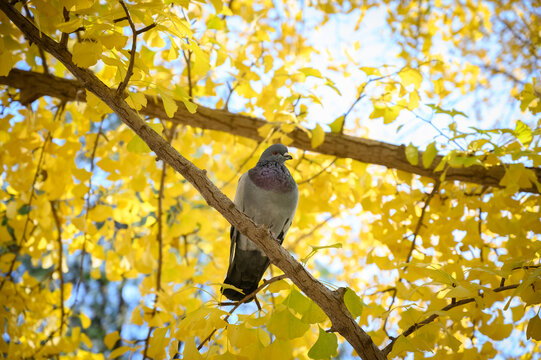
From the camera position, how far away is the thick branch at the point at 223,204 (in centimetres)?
130

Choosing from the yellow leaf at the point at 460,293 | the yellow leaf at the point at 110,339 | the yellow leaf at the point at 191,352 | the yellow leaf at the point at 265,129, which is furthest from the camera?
the yellow leaf at the point at 265,129

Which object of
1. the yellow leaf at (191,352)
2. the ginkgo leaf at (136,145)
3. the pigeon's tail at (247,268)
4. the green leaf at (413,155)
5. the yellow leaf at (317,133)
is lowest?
the yellow leaf at (191,352)

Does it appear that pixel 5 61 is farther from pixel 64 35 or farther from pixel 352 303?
pixel 352 303

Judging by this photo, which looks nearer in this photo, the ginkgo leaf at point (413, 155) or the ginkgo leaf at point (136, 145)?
the ginkgo leaf at point (136, 145)

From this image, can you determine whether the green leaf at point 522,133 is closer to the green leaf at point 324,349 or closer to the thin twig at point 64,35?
the green leaf at point 324,349

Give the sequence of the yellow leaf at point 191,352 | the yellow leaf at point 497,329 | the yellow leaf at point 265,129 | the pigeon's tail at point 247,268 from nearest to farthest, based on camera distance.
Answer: the yellow leaf at point 191,352, the yellow leaf at point 497,329, the yellow leaf at point 265,129, the pigeon's tail at point 247,268

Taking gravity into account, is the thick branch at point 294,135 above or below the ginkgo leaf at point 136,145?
above

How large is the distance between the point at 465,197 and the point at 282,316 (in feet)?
3.82

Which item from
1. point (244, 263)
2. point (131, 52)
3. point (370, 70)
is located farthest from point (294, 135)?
point (131, 52)

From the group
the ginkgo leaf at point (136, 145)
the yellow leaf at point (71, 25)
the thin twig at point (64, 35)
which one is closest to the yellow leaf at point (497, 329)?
the ginkgo leaf at point (136, 145)

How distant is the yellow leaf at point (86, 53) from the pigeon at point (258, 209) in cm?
107

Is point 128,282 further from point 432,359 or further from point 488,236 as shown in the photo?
point 432,359

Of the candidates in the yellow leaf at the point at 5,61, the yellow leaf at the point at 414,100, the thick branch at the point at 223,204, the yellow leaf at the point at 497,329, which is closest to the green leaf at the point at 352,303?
the thick branch at the point at 223,204

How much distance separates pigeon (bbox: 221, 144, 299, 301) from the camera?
2045mm
